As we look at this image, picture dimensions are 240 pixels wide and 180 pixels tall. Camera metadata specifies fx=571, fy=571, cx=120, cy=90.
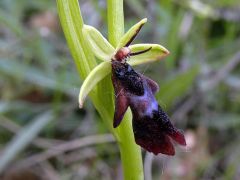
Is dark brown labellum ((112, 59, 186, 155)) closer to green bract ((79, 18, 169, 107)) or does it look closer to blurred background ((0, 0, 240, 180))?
green bract ((79, 18, 169, 107))

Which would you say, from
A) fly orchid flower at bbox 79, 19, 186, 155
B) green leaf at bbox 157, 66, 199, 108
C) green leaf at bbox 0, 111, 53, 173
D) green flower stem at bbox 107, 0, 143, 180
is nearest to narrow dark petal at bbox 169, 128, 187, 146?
fly orchid flower at bbox 79, 19, 186, 155

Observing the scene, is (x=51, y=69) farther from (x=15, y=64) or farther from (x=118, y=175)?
(x=118, y=175)

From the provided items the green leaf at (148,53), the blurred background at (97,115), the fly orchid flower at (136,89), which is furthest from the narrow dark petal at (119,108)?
the blurred background at (97,115)

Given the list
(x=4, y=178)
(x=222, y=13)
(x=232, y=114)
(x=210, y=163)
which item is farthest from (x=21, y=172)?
(x=222, y=13)

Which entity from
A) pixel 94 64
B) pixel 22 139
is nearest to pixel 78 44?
pixel 94 64

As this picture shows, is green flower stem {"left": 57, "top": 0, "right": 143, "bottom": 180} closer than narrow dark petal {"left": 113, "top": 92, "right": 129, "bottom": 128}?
No
